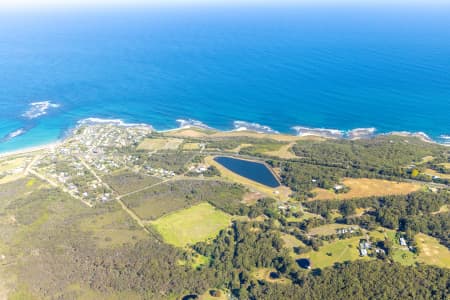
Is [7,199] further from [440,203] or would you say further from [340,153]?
[440,203]

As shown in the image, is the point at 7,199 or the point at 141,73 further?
the point at 141,73

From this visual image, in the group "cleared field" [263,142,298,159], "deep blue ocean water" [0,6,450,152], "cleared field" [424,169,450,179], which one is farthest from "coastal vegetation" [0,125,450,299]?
"deep blue ocean water" [0,6,450,152]

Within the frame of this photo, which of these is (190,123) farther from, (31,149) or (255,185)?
(31,149)

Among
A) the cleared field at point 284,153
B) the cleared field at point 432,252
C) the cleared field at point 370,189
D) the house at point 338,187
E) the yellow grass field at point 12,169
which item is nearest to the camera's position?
the cleared field at point 432,252

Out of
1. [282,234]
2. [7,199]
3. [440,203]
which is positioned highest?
[440,203]

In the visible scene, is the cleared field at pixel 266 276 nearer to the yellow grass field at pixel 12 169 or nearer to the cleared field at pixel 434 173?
the cleared field at pixel 434 173

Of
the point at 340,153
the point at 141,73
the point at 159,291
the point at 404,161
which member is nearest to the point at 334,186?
the point at 340,153

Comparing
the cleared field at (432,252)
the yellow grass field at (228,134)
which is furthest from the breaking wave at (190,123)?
the cleared field at (432,252)
